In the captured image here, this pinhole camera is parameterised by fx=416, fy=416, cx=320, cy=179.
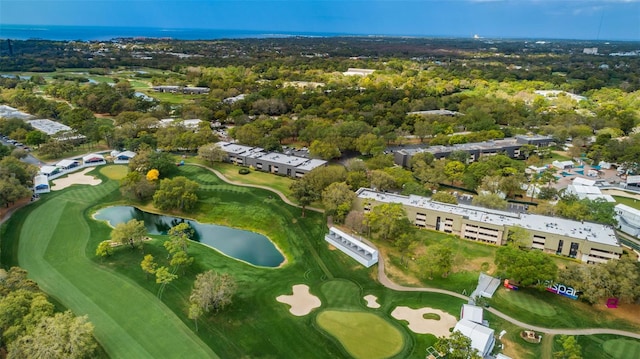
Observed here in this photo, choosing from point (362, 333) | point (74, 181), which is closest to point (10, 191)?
point (74, 181)

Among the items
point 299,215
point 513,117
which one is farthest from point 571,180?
point 299,215

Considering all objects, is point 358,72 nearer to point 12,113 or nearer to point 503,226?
point 12,113

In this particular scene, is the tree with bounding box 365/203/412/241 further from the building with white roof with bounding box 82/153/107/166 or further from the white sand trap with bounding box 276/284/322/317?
the building with white roof with bounding box 82/153/107/166

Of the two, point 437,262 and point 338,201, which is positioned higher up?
point 338,201

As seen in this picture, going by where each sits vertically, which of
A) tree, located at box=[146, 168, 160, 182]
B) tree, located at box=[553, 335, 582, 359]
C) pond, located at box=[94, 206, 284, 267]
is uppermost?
tree, located at box=[146, 168, 160, 182]

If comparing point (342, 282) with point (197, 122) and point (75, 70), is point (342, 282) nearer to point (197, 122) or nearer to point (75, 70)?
point (197, 122)

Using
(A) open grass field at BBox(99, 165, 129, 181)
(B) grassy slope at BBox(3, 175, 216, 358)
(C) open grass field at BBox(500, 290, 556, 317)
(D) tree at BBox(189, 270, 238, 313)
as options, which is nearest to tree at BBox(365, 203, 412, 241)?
(C) open grass field at BBox(500, 290, 556, 317)

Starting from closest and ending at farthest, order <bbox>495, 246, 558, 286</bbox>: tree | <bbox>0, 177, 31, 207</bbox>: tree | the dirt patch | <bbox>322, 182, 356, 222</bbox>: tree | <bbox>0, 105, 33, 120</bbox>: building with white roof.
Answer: the dirt patch → <bbox>495, 246, 558, 286</bbox>: tree → <bbox>322, 182, 356, 222</bbox>: tree → <bbox>0, 177, 31, 207</bbox>: tree → <bbox>0, 105, 33, 120</bbox>: building with white roof
